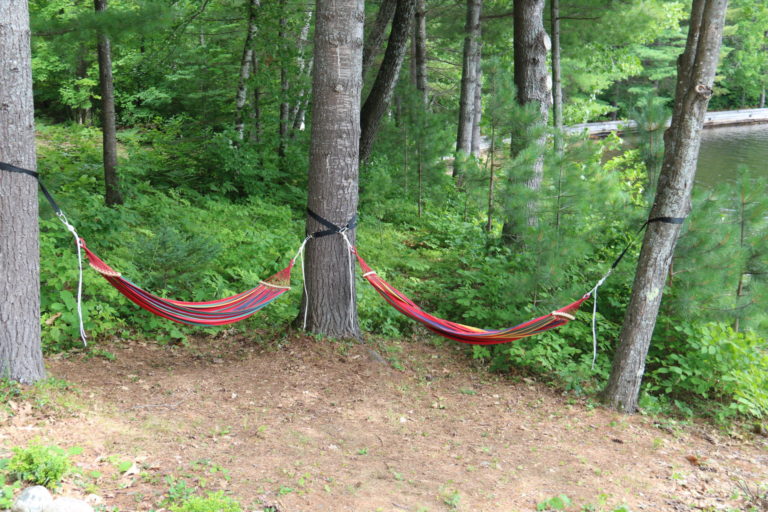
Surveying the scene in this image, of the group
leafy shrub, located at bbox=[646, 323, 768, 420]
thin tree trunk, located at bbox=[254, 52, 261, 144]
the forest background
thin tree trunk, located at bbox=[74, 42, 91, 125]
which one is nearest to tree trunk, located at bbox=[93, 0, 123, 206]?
the forest background

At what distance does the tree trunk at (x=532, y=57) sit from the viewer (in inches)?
250

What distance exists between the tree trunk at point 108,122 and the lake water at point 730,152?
12472mm

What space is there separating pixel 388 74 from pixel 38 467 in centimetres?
668

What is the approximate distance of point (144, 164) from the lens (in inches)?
371

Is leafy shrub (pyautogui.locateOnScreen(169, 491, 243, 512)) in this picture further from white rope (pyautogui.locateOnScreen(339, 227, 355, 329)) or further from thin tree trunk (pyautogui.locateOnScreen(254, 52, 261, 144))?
thin tree trunk (pyautogui.locateOnScreen(254, 52, 261, 144))

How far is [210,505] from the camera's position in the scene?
249cm

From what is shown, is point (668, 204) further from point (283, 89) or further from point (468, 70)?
point (468, 70)

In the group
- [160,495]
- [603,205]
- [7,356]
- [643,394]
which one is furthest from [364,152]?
[160,495]

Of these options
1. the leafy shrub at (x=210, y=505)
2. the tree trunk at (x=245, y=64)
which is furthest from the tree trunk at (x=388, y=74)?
the leafy shrub at (x=210, y=505)

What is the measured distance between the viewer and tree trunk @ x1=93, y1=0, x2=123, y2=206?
6.83 metres

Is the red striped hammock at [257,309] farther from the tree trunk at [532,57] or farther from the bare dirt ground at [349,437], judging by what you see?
the tree trunk at [532,57]

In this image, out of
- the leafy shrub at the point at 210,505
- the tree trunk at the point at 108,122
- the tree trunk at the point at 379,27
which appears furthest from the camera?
the tree trunk at the point at 379,27

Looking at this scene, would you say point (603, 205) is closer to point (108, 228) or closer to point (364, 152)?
point (364, 152)

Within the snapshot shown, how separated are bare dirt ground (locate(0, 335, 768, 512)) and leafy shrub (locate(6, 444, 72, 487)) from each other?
85 millimetres
